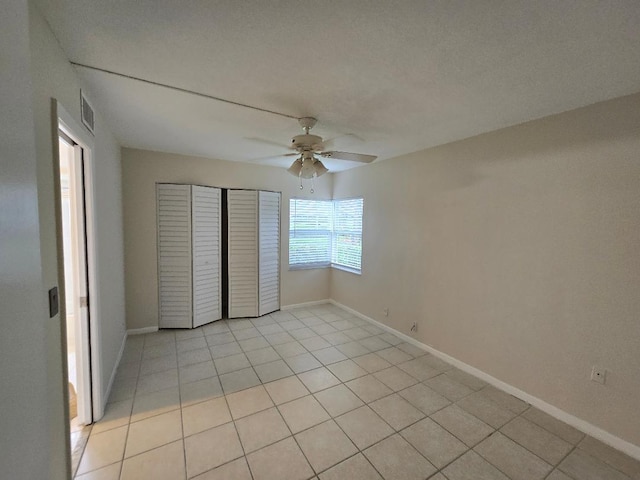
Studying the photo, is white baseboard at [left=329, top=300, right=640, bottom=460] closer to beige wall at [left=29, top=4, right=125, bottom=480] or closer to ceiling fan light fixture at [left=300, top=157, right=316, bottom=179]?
ceiling fan light fixture at [left=300, top=157, right=316, bottom=179]

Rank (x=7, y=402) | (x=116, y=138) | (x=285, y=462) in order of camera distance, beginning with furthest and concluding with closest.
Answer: (x=116, y=138) < (x=285, y=462) < (x=7, y=402)

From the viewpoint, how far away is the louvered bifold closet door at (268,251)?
4125 mm

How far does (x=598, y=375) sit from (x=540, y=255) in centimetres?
92

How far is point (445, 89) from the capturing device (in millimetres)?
1805

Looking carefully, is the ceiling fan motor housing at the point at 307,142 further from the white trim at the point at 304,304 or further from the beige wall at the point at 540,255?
the white trim at the point at 304,304

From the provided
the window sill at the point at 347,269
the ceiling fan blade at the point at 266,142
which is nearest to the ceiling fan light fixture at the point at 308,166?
the ceiling fan blade at the point at 266,142

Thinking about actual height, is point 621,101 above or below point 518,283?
above

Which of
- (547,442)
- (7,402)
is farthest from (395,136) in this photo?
(7,402)

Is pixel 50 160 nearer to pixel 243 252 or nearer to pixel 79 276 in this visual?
pixel 79 276

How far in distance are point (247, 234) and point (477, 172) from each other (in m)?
3.05

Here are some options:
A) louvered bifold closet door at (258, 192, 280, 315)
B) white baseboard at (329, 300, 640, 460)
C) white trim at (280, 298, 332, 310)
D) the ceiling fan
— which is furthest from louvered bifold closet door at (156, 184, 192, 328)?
white baseboard at (329, 300, 640, 460)

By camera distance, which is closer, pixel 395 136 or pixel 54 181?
pixel 54 181

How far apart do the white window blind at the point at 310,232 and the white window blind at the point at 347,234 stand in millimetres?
133

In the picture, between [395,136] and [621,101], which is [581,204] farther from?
[395,136]
